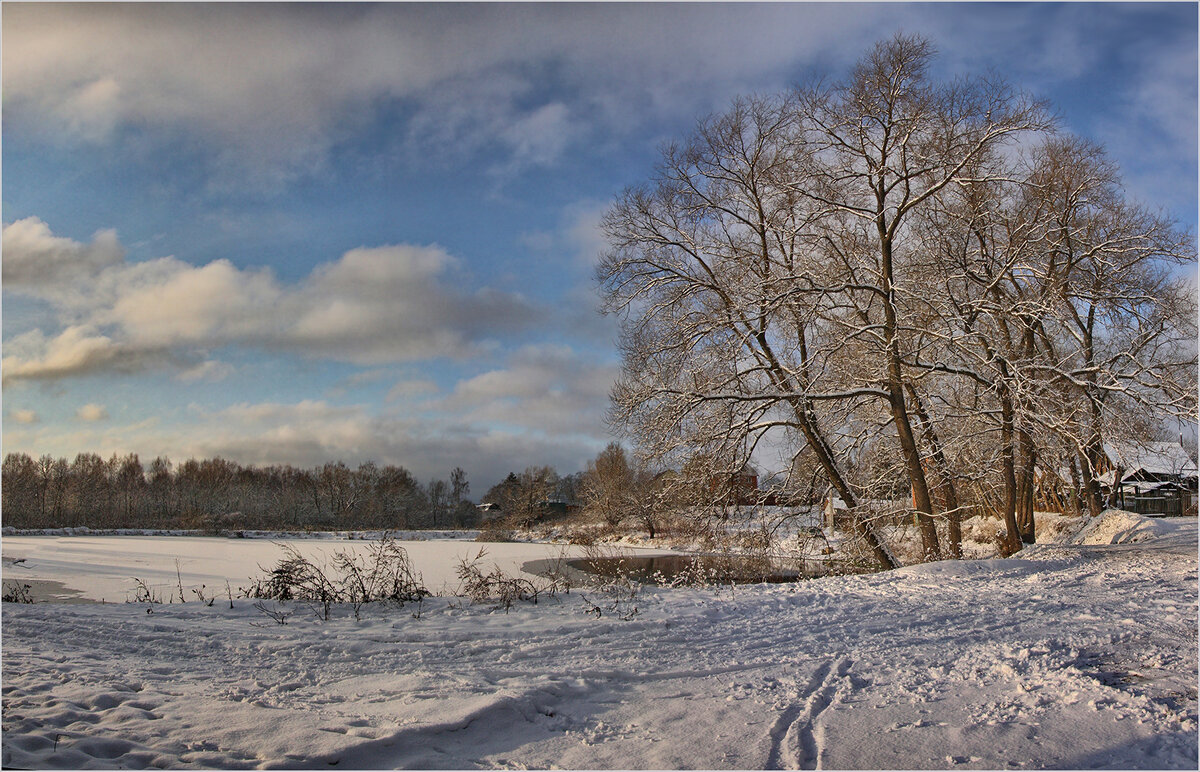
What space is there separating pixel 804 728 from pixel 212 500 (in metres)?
75.4

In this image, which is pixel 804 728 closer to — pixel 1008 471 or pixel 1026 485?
pixel 1008 471

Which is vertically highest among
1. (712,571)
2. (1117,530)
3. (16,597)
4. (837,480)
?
(837,480)

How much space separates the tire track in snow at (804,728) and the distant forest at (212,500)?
5396cm

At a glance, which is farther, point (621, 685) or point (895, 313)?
point (895, 313)

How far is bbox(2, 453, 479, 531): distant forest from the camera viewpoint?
55.8 m

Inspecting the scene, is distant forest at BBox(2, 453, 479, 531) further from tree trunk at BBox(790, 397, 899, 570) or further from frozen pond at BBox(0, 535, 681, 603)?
tree trunk at BBox(790, 397, 899, 570)

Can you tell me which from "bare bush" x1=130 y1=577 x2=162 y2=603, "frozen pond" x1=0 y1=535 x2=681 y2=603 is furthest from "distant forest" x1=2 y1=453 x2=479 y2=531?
"bare bush" x1=130 y1=577 x2=162 y2=603

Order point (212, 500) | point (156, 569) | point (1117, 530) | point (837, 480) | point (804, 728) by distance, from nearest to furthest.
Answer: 1. point (804, 728)
2. point (837, 480)
3. point (1117, 530)
4. point (156, 569)
5. point (212, 500)

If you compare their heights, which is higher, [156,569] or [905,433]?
[905,433]

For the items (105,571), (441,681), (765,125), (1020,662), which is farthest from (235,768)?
(105,571)

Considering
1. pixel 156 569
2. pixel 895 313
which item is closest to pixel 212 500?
pixel 156 569

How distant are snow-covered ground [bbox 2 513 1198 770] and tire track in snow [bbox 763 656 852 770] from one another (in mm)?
19

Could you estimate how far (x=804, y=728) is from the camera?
4348 mm

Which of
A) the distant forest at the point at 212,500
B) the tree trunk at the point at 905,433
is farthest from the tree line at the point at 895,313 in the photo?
the distant forest at the point at 212,500
